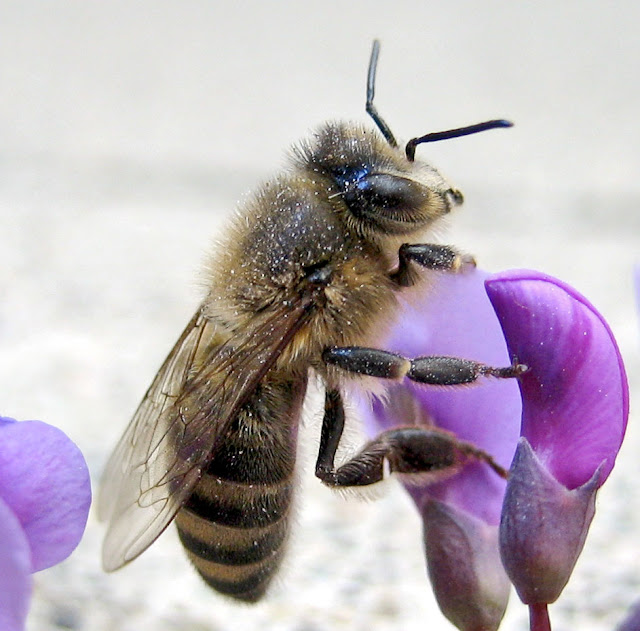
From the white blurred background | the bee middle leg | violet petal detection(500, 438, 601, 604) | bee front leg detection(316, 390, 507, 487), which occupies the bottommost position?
the white blurred background

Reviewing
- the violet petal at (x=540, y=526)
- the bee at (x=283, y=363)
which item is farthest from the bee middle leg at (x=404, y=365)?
the violet petal at (x=540, y=526)

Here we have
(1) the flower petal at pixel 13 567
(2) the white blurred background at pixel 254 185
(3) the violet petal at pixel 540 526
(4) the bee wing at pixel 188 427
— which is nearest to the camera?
(1) the flower petal at pixel 13 567

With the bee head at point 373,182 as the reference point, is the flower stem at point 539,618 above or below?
below

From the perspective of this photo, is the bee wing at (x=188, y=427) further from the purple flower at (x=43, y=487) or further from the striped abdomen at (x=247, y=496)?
the purple flower at (x=43, y=487)

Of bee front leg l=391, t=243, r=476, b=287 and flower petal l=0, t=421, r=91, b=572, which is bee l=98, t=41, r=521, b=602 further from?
flower petal l=0, t=421, r=91, b=572

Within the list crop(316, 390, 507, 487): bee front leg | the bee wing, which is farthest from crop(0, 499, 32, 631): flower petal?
crop(316, 390, 507, 487): bee front leg

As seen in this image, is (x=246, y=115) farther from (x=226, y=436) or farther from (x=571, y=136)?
(x=226, y=436)

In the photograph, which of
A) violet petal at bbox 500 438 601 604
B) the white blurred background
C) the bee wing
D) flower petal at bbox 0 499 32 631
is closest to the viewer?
flower petal at bbox 0 499 32 631
